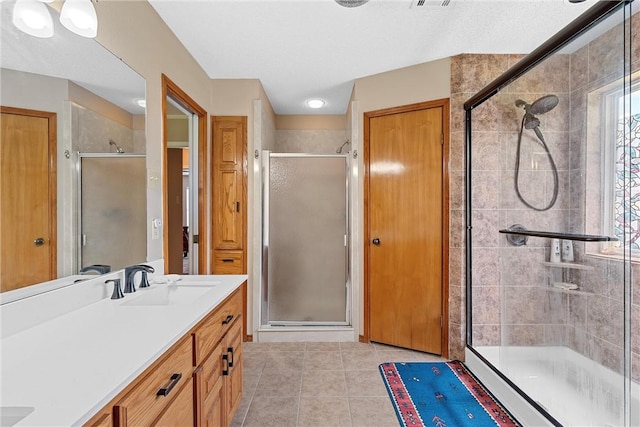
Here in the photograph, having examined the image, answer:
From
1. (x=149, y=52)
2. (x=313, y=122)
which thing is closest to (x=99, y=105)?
(x=149, y=52)

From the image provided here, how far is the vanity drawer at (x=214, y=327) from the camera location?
4.21 ft

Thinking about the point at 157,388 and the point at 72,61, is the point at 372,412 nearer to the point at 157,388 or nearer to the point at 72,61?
the point at 157,388

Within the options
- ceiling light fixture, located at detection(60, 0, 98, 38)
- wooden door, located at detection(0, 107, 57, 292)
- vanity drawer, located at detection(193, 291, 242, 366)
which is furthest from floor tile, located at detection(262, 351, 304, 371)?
ceiling light fixture, located at detection(60, 0, 98, 38)

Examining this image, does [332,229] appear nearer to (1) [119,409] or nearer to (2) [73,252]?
(2) [73,252]

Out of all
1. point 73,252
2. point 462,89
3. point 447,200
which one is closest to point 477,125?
point 462,89

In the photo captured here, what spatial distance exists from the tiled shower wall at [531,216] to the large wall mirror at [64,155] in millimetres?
2294

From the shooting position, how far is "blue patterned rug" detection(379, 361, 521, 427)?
1908mm

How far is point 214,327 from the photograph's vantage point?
147cm

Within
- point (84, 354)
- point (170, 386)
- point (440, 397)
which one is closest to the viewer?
point (84, 354)

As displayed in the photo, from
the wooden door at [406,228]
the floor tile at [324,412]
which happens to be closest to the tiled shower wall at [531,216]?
the wooden door at [406,228]

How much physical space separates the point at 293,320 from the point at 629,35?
118 inches

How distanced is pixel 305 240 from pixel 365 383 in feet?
4.48

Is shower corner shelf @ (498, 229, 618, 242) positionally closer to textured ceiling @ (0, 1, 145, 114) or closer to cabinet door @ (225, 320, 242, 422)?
cabinet door @ (225, 320, 242, 422)

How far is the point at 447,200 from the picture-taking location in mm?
2664
